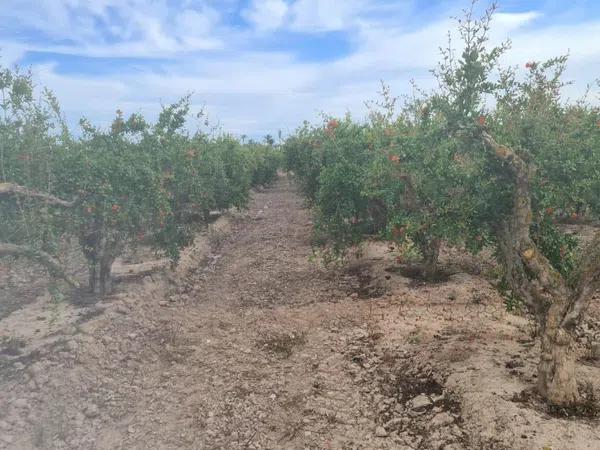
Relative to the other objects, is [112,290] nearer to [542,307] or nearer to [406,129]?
[406,129]

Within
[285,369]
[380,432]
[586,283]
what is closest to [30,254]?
[285,369]

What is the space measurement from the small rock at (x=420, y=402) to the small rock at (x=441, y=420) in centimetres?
27

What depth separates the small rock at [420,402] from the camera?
5301 mm

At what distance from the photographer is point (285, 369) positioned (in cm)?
650

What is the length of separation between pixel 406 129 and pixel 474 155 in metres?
4.58

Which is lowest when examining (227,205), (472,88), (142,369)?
(142,369)

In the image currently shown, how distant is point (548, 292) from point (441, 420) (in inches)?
63.5

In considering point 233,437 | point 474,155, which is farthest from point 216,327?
point 474,155

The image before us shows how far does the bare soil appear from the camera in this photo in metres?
4.95

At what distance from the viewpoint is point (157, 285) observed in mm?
10062

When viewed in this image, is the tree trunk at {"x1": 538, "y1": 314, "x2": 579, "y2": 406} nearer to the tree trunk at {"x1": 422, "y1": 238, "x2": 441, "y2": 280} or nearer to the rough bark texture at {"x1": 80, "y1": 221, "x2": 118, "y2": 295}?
the tree trunk at {"x1": 422, "y1": 238, "x2": 441, "y2": 280}

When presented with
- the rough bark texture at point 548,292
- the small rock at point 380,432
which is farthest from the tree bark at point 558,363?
the small rock at point 380,432

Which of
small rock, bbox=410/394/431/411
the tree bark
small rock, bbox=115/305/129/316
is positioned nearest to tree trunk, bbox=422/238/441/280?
small rock, bbox=410/394/431/411

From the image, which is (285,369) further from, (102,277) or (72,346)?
(102,277)
